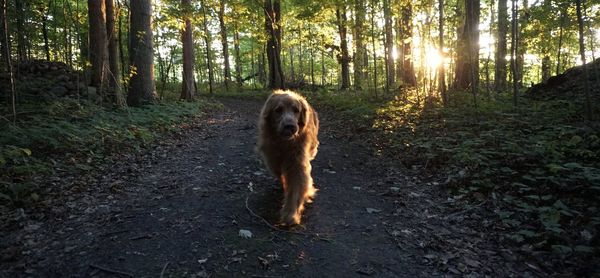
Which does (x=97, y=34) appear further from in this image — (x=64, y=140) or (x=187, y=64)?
(x=64, y=140)

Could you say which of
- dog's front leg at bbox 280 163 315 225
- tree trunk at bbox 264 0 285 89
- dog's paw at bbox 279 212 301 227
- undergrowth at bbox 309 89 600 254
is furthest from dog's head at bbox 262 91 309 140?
tree trunk at bbox 264 0 285 89

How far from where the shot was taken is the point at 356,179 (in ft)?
20.0

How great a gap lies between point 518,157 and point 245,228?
426 centimetres

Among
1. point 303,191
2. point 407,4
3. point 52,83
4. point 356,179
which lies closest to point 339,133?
point 356,179

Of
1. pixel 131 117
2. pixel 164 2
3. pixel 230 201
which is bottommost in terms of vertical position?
pixel 230 201

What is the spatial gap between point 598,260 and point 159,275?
Answer: 3.73 m

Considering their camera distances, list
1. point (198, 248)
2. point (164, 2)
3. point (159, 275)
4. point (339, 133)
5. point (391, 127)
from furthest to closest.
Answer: point (164, 2)
point (339, 133)
point (391, 127)
point (198, 248)
point (159, 275)

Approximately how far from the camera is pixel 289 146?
4.47m

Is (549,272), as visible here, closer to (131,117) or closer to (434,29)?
(131,117)

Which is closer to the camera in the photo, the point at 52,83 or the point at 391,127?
the point at 391,127

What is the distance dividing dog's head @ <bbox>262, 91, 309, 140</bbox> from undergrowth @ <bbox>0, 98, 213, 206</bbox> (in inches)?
122

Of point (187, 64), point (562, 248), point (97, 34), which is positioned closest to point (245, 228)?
point (562, 248)

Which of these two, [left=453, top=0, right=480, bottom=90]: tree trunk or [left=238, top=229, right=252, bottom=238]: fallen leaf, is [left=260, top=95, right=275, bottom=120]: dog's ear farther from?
[left=453, top=0, right=480, bottom=90]: tree trunk

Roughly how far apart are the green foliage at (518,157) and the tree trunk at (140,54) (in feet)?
26.2
